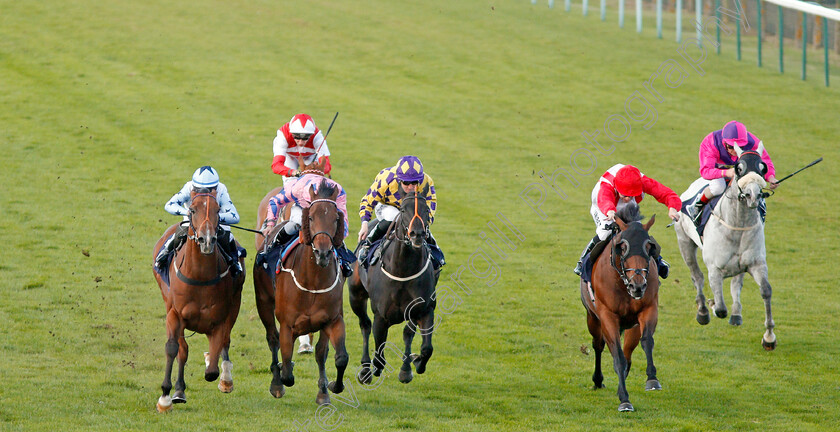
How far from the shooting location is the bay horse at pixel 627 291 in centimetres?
823

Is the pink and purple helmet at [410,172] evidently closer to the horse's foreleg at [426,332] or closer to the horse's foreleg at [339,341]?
the horse's foreleg at [426,332]

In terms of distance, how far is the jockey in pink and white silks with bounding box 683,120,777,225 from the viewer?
37.1 ft

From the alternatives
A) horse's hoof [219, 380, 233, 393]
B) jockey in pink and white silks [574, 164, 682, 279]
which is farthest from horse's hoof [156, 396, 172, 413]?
jockey in pink and white silks [574, 164, 682, 279]

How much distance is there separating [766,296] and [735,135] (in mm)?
1983

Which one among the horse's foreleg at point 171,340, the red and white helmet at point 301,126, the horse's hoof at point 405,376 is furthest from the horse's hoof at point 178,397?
the red and white helmet at point 301,126

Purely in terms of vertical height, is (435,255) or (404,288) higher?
(435,255)


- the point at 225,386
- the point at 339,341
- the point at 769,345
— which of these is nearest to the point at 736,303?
the point at 769,345

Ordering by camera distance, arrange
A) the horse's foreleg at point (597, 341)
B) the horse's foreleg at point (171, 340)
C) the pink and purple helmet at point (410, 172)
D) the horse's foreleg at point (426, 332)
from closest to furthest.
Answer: the horse's foreleg at point (171, 340) < the pink and purple helmet at point (410, 172) < the horse's foreleg at point (426, 332) < the horse's foreleg at point (597, 341)

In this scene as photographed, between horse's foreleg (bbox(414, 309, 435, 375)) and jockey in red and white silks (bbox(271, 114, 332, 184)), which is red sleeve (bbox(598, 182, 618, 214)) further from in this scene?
jockey in red and white silks (bbox(271, 114, 332, 184))

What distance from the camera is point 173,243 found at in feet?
28.2

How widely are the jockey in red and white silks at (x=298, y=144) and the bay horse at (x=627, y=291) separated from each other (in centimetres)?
344

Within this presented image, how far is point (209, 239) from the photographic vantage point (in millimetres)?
7684

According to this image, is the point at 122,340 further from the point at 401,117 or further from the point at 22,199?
the point at 401,117

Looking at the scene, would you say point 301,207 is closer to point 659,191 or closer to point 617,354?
point 617,354
